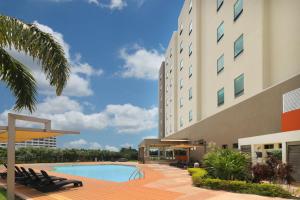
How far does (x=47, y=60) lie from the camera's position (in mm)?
11781

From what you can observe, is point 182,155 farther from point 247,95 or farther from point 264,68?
point 264,68

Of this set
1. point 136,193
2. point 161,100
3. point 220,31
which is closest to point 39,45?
point 136,193

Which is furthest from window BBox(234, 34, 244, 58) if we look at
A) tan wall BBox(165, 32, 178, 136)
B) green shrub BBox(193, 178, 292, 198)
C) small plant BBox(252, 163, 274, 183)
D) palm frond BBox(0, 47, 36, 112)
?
tan wall BBox(165, 32, 178, 136)

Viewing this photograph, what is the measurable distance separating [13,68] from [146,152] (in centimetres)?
3228

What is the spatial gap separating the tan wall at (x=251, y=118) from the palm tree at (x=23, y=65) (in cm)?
1065

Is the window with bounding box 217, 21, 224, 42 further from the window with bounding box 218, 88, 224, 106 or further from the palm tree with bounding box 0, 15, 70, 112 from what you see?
the palm tree with bounding box 0, 15, 70, 112

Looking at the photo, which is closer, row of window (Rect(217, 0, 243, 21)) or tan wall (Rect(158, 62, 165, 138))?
row of window (Rect(217, 0, 243, 21))

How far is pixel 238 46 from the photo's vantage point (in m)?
25.0

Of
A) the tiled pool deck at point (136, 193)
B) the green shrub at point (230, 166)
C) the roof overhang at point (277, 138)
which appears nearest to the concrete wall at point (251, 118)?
the roof overhang at point (277, 138)

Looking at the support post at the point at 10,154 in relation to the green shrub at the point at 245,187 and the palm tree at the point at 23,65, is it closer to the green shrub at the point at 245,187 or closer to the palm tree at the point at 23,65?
the palm tree at the point at 23,65

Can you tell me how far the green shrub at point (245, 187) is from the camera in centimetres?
1315

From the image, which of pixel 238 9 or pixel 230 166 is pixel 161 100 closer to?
pixel 238 9

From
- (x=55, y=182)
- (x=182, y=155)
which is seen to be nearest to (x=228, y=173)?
(x=55, y=182)

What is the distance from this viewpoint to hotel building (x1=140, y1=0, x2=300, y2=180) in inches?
755
